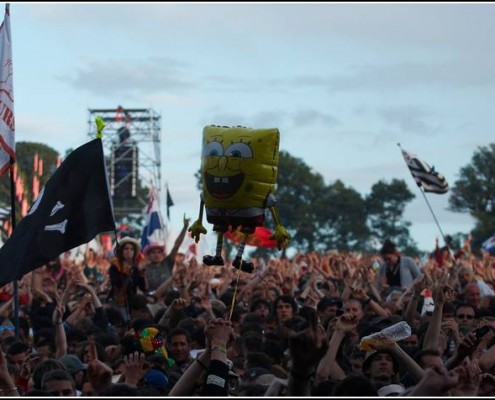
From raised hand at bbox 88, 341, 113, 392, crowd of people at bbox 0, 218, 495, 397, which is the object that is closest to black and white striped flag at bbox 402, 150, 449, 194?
crowd of people at bbox 0, 218, 495, 397

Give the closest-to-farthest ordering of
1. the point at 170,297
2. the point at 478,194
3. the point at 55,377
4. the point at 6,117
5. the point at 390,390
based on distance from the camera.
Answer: the point at 390,390
the point at 55,377
the point at 6,117
the point at 170,297
the point at 478,194

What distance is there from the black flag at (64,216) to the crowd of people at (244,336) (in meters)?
0.73

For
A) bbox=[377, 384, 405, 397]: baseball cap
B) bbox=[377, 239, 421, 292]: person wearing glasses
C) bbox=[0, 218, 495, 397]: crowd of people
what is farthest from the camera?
bbox=[377, 239, 421, 292]: person wearing glasses

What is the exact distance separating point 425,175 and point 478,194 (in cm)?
4030

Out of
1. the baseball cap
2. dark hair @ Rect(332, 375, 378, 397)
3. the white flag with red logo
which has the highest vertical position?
the white flag with red logo

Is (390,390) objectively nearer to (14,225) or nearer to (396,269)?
(14,225)

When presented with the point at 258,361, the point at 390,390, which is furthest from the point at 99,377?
the point at 258,361

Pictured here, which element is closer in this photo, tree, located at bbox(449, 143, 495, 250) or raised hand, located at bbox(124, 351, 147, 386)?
raised hand, located at bbox(124, 351, 147, 386)

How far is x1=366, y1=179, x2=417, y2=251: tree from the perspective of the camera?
66.4 metres

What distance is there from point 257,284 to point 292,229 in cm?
4993

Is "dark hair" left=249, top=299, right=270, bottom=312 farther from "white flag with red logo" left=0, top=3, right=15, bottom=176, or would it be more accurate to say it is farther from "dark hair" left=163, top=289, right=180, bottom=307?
"white flag with red logo" left=0, top=3, right=15, bottom=176

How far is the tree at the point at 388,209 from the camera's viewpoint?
66375 millimetres

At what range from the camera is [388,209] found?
6700 cm

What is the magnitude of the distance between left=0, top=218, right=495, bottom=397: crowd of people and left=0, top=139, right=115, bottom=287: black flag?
0.73 m
